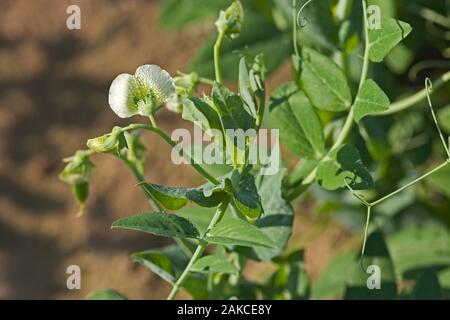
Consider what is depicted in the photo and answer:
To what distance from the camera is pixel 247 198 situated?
57 centimetres

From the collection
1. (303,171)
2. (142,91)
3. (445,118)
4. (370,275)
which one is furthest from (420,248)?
(142,91)

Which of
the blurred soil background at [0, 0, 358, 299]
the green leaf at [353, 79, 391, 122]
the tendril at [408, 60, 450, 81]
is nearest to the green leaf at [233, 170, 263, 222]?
the green leaf at [353, 79, 391, 122]

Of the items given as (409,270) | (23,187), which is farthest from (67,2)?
(409,270)

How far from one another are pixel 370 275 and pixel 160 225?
0.32m

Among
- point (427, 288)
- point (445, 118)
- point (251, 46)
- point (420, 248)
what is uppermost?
point (251, 46)

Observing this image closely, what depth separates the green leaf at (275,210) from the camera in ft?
2.16

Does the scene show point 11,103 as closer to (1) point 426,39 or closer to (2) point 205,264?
(1) point 426,39

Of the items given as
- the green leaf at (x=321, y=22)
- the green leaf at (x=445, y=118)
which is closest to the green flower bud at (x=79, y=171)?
the green leaf at (x=321, y=22)

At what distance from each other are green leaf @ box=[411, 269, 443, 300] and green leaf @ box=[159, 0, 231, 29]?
0.48m

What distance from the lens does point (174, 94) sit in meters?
0.58

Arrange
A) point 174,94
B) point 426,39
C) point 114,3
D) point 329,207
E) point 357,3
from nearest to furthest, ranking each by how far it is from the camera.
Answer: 1. point 174,94
2. point 357,3
3. point 329,207
4. point 426,39
5. point 114,3

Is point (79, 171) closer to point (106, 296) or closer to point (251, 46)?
point (106, 296)
